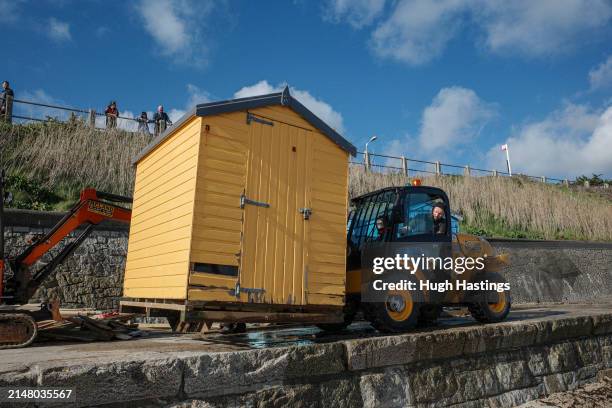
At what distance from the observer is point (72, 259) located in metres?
11.1

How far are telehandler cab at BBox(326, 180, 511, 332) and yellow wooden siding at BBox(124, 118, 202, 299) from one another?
8.54ft

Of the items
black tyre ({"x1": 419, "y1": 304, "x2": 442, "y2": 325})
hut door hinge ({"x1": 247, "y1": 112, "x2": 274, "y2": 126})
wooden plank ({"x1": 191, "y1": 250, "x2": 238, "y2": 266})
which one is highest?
hut door hinge ({"x1": 247, "y1": 112, "x2": 274, "y2": 126})

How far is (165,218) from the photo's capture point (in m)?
6.11

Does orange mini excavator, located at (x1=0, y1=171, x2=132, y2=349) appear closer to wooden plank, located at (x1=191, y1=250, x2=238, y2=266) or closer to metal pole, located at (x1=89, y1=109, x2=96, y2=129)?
wooden plank, located at (x1=191, y1=250, x2=238, y2=266)

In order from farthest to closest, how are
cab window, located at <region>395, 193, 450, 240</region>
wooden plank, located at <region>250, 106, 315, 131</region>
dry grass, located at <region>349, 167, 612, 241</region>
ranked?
dry grass, located at <region>349, 167, 612, 241</region>, cab window, located at <region>395, 193, 450, 240</region>, wooden plank, located at <region>250, 106, 315, 131</region>

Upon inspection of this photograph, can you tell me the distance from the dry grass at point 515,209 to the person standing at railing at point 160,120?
7914 mm

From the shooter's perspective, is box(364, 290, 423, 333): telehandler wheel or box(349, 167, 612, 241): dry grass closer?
box(364, 290, 423, 333): telehandler wheel

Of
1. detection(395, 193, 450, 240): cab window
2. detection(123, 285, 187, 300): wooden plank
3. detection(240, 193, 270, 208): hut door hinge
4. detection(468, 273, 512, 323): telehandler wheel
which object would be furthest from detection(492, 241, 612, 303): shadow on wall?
detection(123, 285, 187, 300): wooden plank

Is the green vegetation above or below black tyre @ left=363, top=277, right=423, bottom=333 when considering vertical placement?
above

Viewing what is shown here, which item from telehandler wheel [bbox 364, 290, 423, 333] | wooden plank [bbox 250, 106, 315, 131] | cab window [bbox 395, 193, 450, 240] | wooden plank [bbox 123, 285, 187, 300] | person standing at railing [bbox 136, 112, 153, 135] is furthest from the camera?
person standing at railing [bbox 136, 112, 153, 135]

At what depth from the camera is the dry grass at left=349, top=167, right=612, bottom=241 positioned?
68.7ft

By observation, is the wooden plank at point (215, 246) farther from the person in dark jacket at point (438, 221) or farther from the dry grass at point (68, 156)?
the dry grass at point (68, 156)

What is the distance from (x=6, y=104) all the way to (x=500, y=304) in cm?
1642

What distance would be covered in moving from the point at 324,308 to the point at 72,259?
25.2 feet
